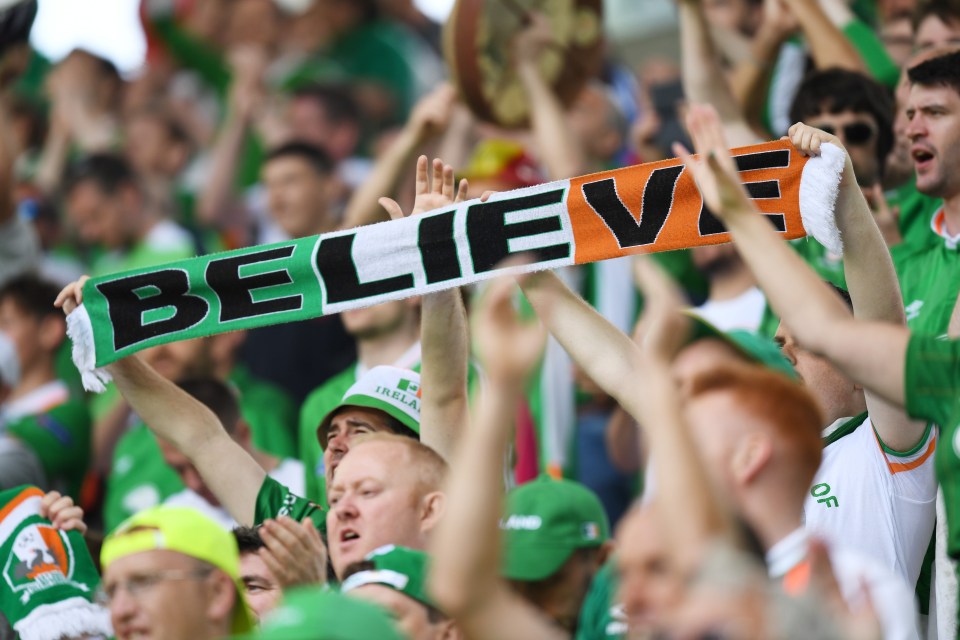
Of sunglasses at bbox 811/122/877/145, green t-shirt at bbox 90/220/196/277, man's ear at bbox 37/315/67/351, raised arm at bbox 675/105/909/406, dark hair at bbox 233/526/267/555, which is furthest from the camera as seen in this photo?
green t-shirt at bbox 90/220/196/277

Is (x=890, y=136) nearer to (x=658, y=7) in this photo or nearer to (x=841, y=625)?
(x=841, y=625)

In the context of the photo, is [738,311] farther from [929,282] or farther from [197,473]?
[197,473]

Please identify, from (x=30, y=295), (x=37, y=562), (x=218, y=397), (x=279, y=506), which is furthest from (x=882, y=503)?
(x=30, y=295)

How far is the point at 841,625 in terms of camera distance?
2424mm

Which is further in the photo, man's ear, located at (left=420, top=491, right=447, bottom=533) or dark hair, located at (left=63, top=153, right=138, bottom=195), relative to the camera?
dark hair, located at (left=63, top=153, right=138, bottom=195)

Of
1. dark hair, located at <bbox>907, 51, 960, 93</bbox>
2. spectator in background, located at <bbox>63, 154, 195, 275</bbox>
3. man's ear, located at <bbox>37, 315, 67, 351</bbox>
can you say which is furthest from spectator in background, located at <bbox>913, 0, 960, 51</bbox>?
spectator in background, located at <bbox>63, 154, 195, 275</bbox>

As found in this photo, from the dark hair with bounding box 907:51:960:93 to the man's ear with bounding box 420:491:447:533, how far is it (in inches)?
81.0

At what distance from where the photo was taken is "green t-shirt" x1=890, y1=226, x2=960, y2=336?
4852 millimetres

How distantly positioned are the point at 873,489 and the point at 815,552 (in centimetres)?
156

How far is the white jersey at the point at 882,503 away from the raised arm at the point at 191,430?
5.72 feet

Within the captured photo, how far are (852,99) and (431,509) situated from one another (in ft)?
7.53

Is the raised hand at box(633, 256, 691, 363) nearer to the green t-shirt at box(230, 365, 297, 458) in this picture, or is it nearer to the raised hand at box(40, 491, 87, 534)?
the raised hand at box(40, 491, 87, 534)

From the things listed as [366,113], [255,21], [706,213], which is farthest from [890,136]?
[255,21]

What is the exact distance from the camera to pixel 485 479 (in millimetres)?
2867
